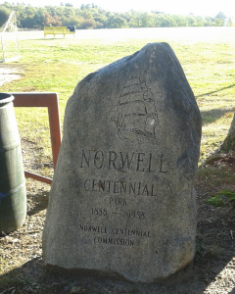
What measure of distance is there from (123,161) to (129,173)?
10 cm

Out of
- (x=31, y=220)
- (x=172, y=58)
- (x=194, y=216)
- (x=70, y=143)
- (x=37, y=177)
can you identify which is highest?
(x=172, y=58)

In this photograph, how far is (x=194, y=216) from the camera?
2.78m

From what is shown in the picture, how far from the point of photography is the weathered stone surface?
8.56 ft

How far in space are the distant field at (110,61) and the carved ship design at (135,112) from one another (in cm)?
403

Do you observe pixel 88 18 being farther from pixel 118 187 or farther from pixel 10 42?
pixel 118 187

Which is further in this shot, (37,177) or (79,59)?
(79,59)

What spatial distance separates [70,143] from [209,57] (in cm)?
1365

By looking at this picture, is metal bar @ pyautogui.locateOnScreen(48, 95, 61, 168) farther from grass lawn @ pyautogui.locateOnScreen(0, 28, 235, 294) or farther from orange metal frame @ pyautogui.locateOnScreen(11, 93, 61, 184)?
grass lawn @ pyautogui.locateOnScreen(0, 28, 235, 294)

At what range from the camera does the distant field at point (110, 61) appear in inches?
316

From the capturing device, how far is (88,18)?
19391mm

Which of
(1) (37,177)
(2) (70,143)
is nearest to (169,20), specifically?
(1) (37,177)

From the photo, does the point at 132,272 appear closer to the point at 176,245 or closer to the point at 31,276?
the point at 176,245

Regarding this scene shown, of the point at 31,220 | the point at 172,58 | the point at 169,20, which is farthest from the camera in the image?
the point at 169,20

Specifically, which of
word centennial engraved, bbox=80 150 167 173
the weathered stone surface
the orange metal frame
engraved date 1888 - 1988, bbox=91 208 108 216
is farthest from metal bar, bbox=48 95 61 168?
engraved date 1888 - 1988, bbox=91 208 108 216
